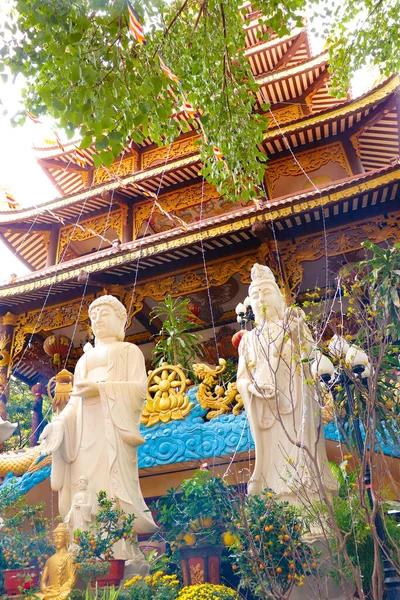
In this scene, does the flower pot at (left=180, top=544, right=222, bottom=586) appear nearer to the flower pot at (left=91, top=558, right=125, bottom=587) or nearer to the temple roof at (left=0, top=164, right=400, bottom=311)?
the flower pot at (left=91, top=558, right=125, bottom=587)

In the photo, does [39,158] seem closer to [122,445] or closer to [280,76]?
[280,76]

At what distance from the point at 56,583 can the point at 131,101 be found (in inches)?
134

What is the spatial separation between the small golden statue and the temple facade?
6.80 ft

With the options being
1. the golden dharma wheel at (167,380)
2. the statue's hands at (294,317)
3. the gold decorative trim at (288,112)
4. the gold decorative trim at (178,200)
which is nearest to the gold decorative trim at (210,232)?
the gold decorative trim at (178,200)

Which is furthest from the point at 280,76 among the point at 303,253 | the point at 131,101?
the point at 131,101

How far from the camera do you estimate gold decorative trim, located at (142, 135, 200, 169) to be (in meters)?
12.6

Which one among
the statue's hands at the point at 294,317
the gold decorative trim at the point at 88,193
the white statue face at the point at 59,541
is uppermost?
the gold decorative trim at the point at 88,193

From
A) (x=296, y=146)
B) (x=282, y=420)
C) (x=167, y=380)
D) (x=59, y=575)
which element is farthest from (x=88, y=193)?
(x=59, y=575)

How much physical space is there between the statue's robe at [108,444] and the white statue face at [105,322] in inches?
16.8

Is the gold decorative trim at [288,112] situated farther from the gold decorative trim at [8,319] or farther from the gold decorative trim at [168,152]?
the gold decorative trim at [8,319]

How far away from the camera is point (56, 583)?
3.57m

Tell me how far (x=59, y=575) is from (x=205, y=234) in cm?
596

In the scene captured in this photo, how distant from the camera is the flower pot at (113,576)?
354 centimetres

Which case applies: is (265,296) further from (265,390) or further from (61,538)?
(61,538)
